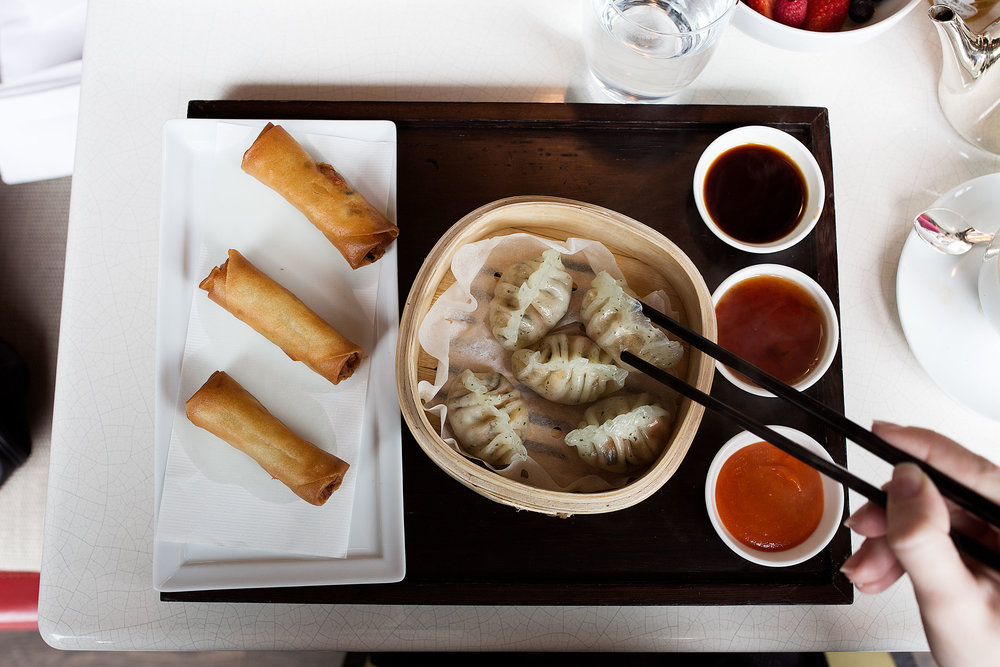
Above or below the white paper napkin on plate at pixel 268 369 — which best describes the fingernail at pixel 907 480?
above

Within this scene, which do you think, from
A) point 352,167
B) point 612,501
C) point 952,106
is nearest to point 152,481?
point 352,167

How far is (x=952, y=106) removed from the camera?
1.61 meters

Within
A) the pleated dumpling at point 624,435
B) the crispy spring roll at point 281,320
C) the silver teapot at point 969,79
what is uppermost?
the silver teapot at point 969,79

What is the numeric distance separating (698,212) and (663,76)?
12.8 inches

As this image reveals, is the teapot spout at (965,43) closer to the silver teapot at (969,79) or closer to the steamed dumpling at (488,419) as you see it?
the silver teapot at (969,79)

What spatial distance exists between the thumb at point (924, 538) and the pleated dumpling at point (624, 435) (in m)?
0.46

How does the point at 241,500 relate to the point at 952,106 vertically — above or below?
below

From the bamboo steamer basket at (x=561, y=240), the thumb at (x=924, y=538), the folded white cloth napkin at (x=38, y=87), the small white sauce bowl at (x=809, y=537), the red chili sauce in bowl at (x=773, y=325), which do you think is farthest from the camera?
the folded white cloth napkin at (x=38, y=87)

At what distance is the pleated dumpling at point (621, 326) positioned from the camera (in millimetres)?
1319

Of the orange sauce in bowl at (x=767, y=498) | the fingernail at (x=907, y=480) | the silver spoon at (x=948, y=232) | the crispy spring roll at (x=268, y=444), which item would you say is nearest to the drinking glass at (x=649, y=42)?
the silver spoon at (x=948, y=232)

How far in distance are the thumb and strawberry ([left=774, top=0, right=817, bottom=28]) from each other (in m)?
1.17

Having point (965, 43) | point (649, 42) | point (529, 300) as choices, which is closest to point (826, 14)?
point (965, 43)

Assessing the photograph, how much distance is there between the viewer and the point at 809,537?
1345 millimetres

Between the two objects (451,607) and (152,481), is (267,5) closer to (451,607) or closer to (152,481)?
(152,481)
